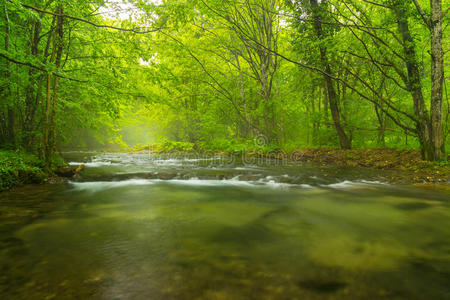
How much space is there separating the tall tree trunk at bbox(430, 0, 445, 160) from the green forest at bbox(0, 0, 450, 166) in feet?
0.08

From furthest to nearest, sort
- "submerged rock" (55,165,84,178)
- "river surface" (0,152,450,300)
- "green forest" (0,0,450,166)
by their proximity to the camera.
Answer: "submerged rock" (55,165,84,178) → "green forest" (0,0,450,166) → "river surface" (0,152,450,300)

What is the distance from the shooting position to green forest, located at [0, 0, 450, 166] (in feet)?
19.0

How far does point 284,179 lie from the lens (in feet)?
20.2

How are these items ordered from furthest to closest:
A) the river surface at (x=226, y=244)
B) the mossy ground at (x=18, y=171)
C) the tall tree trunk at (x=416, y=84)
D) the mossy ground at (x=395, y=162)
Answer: the tall tree trunk at (x=416, y=84)
the mossy ground at (x=395, y=162)
the mossy ground at (x=18, y=171)
the river surface at (x=226, y=244)

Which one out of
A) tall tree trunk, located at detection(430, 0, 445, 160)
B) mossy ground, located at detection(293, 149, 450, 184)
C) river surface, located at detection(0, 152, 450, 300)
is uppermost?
tall tree trunk, located at detection(430, 0, 445, 160)

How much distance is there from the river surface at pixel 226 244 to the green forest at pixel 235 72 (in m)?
2.98

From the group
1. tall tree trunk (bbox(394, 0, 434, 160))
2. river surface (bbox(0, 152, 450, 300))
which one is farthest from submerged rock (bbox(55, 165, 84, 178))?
tall tree trunk (bbox(394, 0, 434, 160))

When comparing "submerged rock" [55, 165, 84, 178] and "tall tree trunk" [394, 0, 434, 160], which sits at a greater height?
"tall tree trunk" [394, 0, 434, 160]

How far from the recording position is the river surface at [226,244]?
159 cm

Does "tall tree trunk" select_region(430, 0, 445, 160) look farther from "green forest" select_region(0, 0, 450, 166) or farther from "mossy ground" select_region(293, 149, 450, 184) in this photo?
"mossy ground" select_region(293, 149, 450, 184)

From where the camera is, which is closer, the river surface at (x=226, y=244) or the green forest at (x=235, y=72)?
the river surface at (x=226, y=244)


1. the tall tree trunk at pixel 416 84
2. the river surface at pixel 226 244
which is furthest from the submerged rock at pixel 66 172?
the tall tree trunk at pixel 416 84

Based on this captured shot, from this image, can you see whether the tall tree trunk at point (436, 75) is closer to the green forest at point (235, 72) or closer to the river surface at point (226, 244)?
the green forest at point (235, 72)

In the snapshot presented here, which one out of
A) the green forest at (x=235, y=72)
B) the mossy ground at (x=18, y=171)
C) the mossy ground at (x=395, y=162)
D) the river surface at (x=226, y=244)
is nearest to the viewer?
the river surface at (x=226, y=244)
